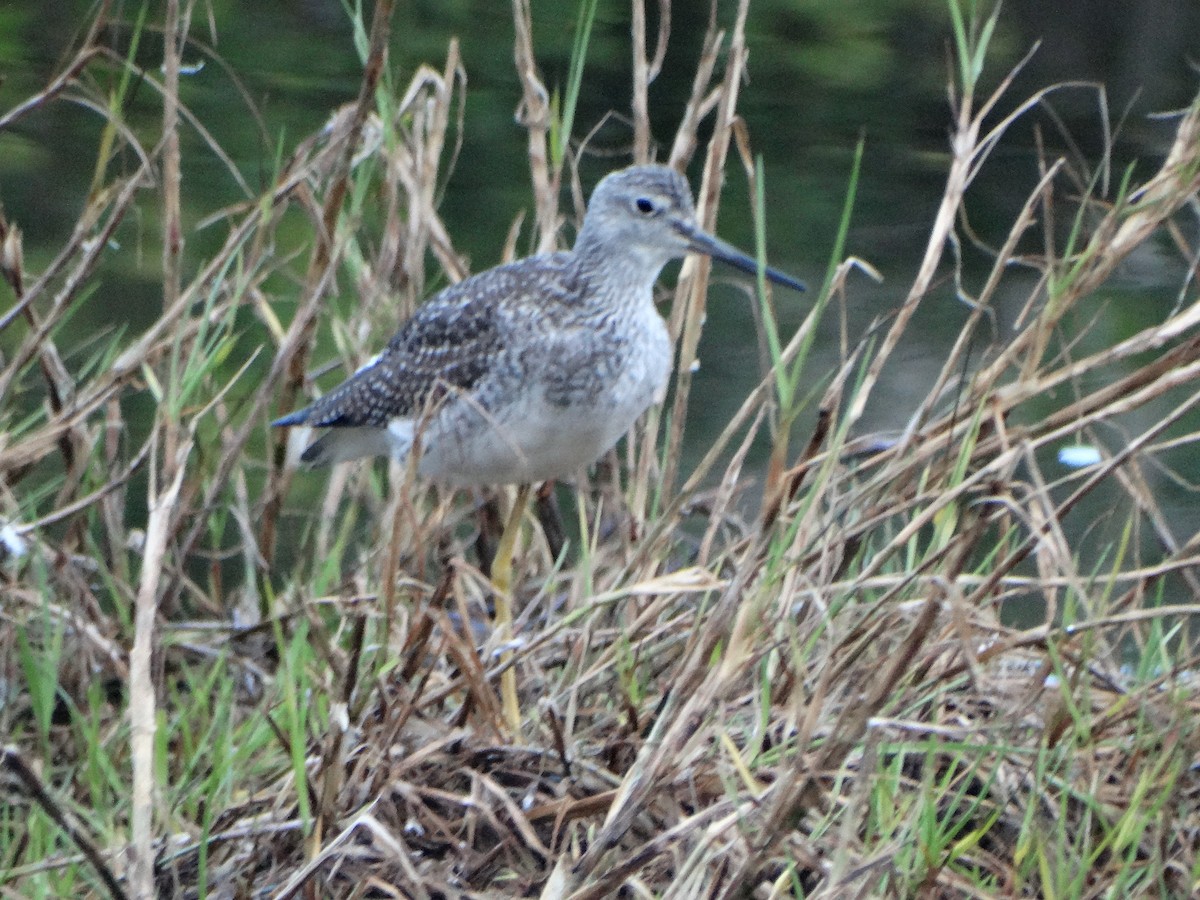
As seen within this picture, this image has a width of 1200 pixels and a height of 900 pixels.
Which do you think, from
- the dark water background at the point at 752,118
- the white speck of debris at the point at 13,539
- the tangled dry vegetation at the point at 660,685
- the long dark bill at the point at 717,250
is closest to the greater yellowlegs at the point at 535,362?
the long dark bill at the point at 717,250

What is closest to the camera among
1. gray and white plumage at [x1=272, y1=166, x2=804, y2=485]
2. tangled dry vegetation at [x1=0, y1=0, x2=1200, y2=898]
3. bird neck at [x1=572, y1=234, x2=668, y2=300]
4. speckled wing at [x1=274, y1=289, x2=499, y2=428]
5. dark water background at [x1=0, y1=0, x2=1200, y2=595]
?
tangled dry vegetation at [x1=0, y1=0, x2=1200, y2=898]

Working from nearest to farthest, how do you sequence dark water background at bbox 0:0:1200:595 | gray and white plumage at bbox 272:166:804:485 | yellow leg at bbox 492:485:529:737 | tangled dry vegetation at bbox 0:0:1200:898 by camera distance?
tangled dry vegetation at bbox 0:0:1200:898
yellow leg at bbox 492:485:529:737
gray and white plumage at bbox 272:166:804:485
dark water background at bbox 0:0:1200:595

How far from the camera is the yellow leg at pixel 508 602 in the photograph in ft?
9.63

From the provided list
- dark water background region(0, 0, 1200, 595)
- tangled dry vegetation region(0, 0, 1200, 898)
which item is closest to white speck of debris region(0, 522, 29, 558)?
tangled dry vegetation region(0, 0, 1200, 898)

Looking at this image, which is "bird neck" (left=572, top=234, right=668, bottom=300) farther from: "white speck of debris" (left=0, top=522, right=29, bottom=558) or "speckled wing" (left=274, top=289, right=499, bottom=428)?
"white speck of debris" (left=0, top=522, right=29, bottom=558)

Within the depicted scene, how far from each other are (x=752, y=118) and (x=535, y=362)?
5.29 meters

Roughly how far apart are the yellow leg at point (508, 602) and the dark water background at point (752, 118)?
2302 mm

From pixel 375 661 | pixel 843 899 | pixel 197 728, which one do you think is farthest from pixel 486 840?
pixel 197 728

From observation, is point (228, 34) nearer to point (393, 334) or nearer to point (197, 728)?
point (393, 334)

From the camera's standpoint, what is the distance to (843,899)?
2209mm

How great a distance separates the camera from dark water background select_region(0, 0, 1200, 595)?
6.84m

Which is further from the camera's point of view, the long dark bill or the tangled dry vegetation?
the long dark bill

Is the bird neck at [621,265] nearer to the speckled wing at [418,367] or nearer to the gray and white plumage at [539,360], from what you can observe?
the gray and white plumage at [539,360]

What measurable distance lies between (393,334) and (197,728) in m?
1.13
